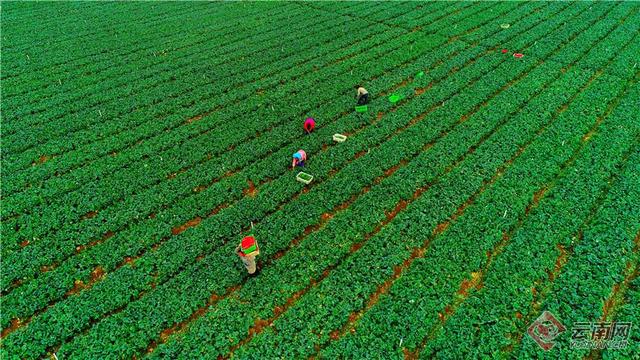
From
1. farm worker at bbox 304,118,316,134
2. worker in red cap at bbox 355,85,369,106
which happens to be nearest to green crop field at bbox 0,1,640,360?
farm worker at bbox 304,118,316,134

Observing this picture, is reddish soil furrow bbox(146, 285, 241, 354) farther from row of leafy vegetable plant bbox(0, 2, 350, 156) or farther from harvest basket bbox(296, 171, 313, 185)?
row of leafy vegetable plant bbox(0, 2, 350, 156)

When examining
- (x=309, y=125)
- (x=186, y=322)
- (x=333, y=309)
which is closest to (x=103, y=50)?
(x=309, y=125)

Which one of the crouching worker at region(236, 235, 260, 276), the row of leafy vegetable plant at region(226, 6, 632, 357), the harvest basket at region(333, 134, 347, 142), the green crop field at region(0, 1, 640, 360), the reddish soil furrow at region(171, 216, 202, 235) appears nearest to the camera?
the row of leafy vegetable plant at region(226, 6, 632, 357)

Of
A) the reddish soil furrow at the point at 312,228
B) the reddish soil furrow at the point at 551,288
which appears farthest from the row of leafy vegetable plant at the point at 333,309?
the reddish soil furrow at the point at 551,288

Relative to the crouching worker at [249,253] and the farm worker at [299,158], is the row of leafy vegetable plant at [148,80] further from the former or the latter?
the crouching worker at [249,253]

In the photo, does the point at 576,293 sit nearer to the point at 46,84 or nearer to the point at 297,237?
the point at 297,237

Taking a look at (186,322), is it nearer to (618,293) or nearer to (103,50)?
(618,293)
